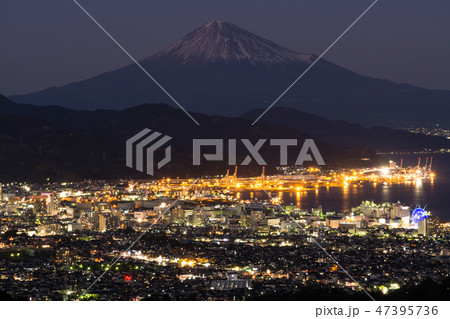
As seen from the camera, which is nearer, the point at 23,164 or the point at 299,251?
the point at 299,251

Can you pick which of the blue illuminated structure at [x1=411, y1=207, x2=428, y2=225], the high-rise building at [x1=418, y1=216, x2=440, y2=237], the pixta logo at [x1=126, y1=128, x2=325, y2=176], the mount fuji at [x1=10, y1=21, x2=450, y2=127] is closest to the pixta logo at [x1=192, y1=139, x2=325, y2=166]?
the pixta logo at [x1=126, y1=128, x2=325, y2=176]

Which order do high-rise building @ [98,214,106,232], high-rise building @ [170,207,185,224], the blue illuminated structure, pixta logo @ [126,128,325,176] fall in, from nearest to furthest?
high-rise building @ [98,214,106,232], the blue illuminated structure, high-rise building @ [170,207,185,224], pixta logo @ [126,128,325,176]

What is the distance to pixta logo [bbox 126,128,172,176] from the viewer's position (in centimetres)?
3853

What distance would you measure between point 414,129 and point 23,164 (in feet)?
129

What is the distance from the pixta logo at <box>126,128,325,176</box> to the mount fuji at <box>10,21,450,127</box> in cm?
843

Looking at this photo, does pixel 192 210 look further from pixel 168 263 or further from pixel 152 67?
pixel 152 67

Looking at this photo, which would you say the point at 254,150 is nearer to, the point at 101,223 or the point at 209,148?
the point at 209,148

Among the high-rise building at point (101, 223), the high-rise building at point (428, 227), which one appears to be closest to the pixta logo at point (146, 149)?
the high-rise building at point (101, 223)

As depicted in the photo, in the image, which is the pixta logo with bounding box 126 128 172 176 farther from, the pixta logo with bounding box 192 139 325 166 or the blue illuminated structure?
the blue illuminated structure

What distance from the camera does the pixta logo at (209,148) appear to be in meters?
39.6

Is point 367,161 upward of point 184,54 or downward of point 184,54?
downward

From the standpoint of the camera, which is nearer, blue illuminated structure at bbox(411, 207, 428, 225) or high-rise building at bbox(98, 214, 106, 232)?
high-rise building at bbox(98, 214, 106, 232)

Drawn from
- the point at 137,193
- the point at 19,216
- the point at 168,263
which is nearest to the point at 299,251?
the point at 168,263

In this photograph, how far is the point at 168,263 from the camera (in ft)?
41.5
